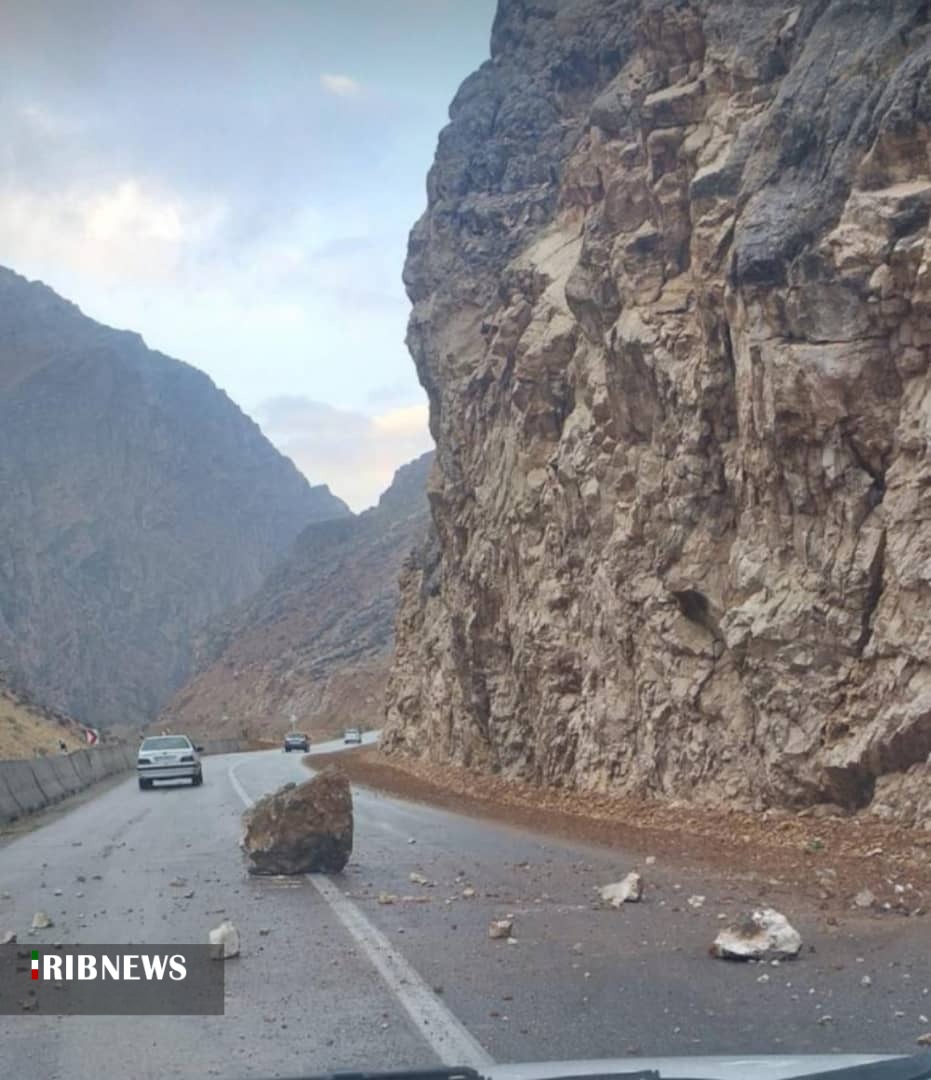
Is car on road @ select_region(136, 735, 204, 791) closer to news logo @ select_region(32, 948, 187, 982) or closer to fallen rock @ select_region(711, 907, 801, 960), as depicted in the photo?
news logo @ select_region(32, 948, 187, 982)

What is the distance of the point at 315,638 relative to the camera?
373 feet

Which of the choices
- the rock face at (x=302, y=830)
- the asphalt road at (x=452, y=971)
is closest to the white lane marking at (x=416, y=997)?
the asphalt road at (x=452, y=971)

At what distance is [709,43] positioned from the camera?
21.1 m

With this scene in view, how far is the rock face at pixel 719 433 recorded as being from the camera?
14.6 meters

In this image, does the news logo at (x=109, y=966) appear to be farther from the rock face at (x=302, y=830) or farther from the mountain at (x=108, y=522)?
the mountain at (x=108, y=522)

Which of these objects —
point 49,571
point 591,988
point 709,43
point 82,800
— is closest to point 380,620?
point 49,571

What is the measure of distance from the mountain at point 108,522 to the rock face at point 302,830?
12937cm

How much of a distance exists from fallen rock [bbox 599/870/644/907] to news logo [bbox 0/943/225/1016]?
3.41 meters

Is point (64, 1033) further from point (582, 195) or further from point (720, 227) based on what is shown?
point (582, 195)

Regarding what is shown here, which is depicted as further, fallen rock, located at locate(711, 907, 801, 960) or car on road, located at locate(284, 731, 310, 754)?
car on road, located at locate(284, 731, 310, 754)

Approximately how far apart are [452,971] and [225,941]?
1621mm

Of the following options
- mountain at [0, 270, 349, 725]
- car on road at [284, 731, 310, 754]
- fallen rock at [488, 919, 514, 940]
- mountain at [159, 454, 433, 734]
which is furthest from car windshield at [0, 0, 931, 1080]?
mountain at [0, 270, 349, 725]

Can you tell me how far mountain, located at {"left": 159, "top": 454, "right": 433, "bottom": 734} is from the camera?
100250mm

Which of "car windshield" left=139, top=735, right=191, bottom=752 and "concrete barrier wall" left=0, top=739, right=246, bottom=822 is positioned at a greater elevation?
"car windshield" left=139, top=735, right=191, bottom=752
